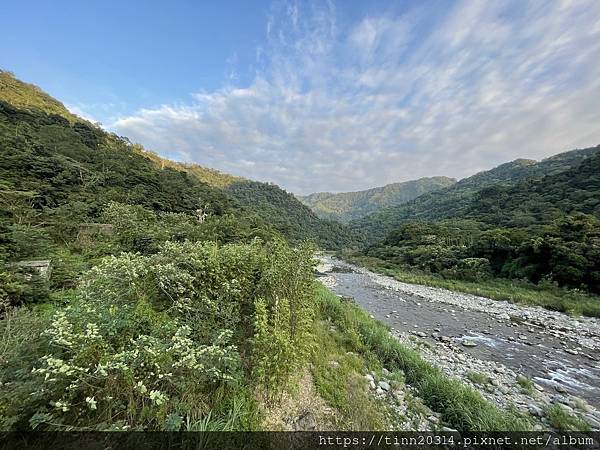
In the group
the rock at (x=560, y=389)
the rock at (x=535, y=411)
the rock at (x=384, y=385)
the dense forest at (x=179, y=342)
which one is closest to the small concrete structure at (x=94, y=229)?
the dense forest at (x=179, y=342)

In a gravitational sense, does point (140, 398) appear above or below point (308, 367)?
above

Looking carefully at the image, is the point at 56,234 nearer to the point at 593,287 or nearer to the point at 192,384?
the point at 192,384

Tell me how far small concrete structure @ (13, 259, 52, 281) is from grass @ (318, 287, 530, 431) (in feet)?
24.8

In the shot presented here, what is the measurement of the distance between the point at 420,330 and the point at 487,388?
4896mm

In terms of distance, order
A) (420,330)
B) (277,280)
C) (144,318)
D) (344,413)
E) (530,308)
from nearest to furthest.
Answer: (144,318) < (344,413) < (277,280) < (420,330) < (530,308)

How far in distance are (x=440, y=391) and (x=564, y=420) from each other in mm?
2275

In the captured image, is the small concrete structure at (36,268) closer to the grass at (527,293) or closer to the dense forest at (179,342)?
the dense forest at (179,342)

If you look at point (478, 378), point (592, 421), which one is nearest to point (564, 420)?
point (592, 421)

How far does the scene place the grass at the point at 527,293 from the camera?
13.9 meters

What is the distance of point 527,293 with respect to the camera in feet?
57.0

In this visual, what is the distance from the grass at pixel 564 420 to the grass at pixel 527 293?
12449 mm

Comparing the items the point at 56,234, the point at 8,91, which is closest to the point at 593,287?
the point at 56,234

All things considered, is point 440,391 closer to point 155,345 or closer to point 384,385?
point 384,385

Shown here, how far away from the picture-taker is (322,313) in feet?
31.7
